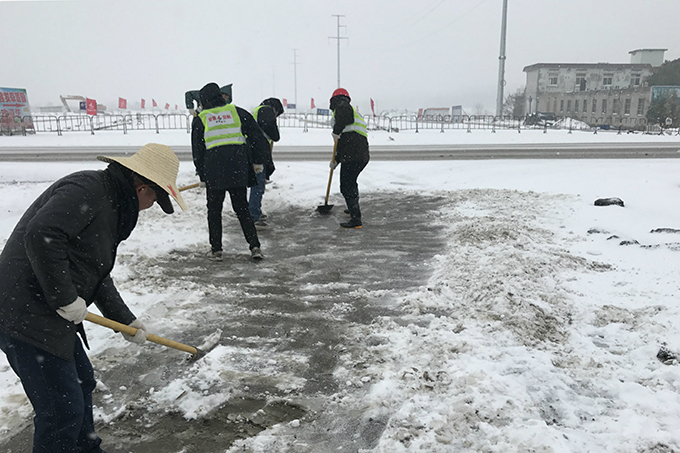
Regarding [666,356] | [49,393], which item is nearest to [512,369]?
[666,356]

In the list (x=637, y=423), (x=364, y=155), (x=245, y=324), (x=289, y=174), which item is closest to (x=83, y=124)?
(x=289, y=174)

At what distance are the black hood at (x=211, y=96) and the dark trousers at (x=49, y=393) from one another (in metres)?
3.93

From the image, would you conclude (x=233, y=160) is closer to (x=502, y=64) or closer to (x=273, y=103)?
(x=273, y=103)

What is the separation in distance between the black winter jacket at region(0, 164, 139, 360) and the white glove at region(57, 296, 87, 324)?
0.03 meters

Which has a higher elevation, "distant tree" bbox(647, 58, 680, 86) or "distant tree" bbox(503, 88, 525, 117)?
"distant tree" bbox(647, 58, 680, 86)

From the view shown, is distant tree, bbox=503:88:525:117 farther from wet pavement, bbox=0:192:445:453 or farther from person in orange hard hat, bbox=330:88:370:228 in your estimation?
wet pavement, bbox=0:192:445:453

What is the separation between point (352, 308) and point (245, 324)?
3.16 ft

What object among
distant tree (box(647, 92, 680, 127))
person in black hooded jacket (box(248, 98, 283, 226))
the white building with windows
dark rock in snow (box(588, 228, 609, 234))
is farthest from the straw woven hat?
the white building with windows

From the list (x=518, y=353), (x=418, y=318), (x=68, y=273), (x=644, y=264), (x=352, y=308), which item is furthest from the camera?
(x=644, y=264)

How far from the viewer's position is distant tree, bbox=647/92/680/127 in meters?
41.5

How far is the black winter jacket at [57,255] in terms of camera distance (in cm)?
187

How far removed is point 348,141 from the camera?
6.78m

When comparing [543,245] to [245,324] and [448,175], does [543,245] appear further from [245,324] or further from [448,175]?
[448,175]

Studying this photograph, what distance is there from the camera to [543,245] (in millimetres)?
5660
